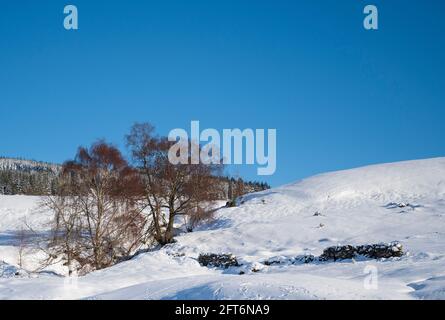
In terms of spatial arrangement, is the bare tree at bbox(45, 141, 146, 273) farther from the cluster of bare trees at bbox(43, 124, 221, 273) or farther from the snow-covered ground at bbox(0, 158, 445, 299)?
the snow-covered ground at bbox(0, 158, 445, 299)

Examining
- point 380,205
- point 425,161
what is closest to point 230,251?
point 380,205

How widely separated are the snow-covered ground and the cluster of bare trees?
2.72m

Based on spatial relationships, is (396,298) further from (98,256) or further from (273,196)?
(273,196)

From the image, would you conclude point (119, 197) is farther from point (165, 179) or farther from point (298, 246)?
point (298, 246)

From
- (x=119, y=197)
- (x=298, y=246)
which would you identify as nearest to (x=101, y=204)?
(x=119, y=197)

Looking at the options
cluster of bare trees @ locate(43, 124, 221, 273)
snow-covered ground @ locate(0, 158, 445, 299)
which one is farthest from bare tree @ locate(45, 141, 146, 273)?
snow-covered ground @ locate(0, 158, 445, 299)

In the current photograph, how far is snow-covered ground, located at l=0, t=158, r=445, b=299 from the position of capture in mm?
13953

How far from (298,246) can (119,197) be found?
541 inches

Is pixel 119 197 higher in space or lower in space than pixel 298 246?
higher

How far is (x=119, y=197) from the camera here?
117 feet

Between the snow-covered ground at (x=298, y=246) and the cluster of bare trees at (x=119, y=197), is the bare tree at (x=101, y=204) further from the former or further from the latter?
the snow-covered ground at (x=298, y=246)

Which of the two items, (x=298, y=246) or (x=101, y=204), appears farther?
(x=101, y=204)

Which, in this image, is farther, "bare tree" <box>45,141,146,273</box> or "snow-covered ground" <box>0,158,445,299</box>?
"bare tree" <box>45,141,146,273</box>
